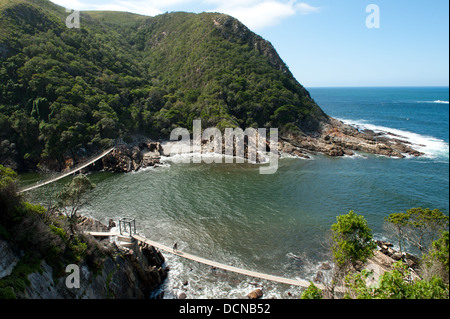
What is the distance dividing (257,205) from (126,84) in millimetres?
40654

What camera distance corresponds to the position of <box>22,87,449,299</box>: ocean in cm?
1816

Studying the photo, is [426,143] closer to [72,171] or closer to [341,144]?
[341,144]

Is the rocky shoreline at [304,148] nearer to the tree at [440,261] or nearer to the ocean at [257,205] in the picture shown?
the ocean at [257,205]

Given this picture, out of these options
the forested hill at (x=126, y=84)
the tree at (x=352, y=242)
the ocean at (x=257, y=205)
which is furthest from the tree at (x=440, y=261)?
the forested hill at (x=126, y=84)

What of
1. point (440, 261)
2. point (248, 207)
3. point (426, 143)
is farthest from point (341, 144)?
point (440, 261)

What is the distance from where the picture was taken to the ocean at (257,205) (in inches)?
715

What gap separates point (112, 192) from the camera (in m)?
29.7

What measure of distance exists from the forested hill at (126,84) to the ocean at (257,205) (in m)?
10.5

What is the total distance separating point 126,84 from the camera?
5312 cm

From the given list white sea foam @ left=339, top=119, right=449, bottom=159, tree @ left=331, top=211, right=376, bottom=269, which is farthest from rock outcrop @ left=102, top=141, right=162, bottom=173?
white sea foam @ left=339, top=119, right=449, bottom=159

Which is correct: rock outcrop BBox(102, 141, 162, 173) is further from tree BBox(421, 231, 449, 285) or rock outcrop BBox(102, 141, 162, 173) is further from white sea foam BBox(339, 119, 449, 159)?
white sea foam BBox(339, 119, 449, 159)

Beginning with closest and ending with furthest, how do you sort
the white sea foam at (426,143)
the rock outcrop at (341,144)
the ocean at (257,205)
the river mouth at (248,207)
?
the river mouth at (248,207) → the ocean at (257,205) → the white sea foam at (426,143) → the rock outcrop at (341,144)

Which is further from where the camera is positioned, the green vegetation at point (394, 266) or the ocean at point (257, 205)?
the ocean at point (257, 205)

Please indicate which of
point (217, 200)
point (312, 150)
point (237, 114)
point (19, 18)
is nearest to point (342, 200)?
point (217, 200)
